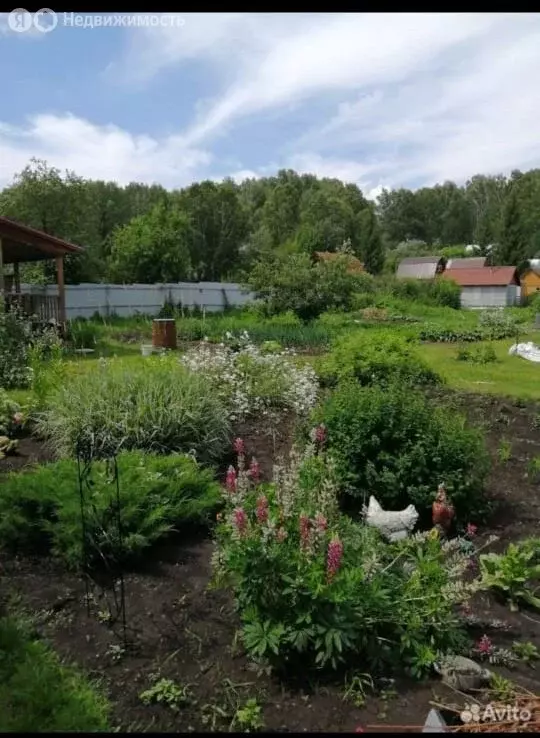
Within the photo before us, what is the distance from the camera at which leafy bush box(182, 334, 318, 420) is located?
6.45 meters

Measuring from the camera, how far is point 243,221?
38688 mm

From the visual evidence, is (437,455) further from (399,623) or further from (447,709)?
(447,709)

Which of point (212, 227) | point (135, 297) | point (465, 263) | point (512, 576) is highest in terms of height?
point (212, 227)

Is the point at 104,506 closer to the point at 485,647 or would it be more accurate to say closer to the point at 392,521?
the point at 392,521

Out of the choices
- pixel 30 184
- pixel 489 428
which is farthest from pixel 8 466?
pixel 30 184

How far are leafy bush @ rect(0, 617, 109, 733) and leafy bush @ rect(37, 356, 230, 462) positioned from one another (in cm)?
220

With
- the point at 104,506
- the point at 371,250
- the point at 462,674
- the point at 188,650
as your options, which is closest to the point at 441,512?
the point at 462,674

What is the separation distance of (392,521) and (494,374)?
8.10 metres

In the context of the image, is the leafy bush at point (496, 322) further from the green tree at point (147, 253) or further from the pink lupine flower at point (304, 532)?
the pink lupine flower at point (304, 532)

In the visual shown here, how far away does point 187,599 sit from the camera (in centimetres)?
301

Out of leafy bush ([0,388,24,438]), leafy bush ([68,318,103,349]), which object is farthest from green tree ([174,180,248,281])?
leafy bush ([0,388,24,438])

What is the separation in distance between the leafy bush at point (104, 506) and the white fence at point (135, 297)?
1677 cm

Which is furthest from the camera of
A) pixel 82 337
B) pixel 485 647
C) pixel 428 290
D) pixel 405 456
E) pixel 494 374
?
pixel 428 290

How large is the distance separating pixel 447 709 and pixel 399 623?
364mm
